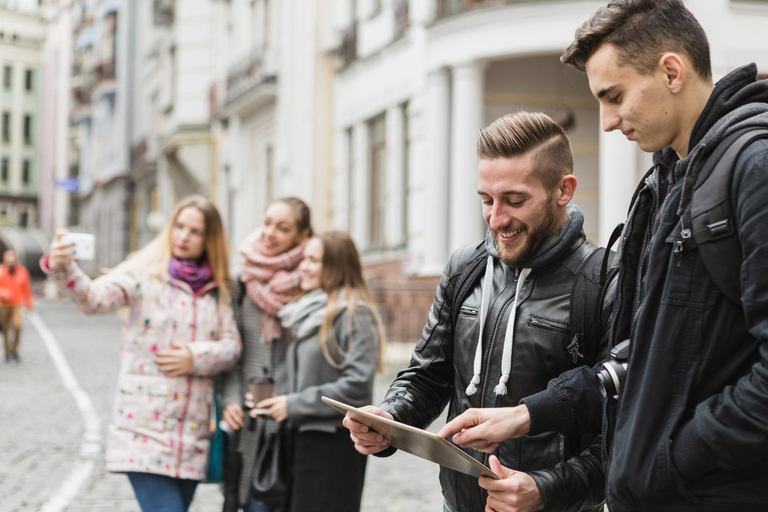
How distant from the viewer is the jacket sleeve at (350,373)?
5207 mm

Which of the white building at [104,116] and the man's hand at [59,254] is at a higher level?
the white building at [104,116]

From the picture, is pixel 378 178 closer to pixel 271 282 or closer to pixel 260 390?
pixel 271 282

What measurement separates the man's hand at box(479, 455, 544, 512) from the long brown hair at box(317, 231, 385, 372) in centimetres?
259

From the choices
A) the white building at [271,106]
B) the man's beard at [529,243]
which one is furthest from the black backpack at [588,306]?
the white building at [271,106]

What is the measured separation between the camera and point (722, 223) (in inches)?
92.4

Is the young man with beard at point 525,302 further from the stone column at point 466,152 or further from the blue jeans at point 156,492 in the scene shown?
the stone column at point 466,152

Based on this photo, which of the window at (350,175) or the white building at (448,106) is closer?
the white building at (448,106)

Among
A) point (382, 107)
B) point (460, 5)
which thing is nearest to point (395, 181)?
point (382, 107)

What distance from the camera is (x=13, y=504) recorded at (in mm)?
7711

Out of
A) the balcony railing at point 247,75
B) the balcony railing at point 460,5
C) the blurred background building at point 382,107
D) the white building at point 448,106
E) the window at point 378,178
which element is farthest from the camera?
the balcony railing at point 247,75

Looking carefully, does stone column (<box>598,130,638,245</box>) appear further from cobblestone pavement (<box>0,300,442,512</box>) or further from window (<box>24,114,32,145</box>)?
window (<box>24,114,32,145</box>)

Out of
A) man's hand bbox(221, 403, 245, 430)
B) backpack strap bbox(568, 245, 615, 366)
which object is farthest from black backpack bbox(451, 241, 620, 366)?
man's hand bbox(221, 403, 245, 430)

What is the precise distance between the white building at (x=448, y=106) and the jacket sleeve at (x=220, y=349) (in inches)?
418

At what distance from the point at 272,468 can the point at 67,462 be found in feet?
15.6
